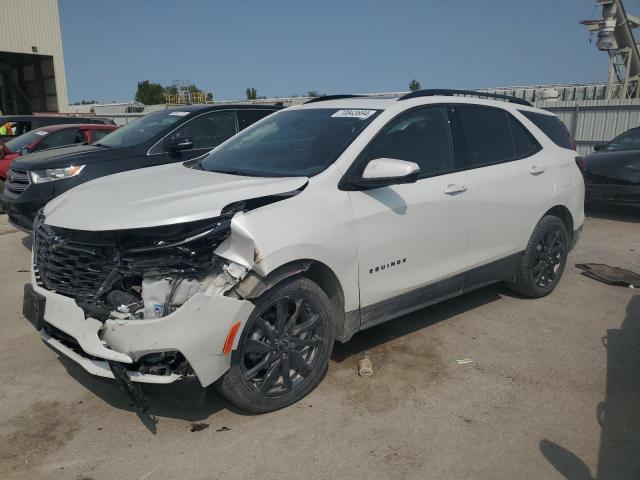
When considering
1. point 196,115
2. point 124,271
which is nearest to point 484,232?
point 124,271

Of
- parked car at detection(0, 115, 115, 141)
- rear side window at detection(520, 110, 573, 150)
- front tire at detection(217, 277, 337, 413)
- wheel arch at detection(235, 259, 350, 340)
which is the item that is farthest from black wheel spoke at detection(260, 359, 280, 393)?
parked car at detection(0, 115, 115, 141)

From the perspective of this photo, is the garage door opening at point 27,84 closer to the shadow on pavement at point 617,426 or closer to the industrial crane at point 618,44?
the industrial crane at point 618,44

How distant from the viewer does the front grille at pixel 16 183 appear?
617 centimetres

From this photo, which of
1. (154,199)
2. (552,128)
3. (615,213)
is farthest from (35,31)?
(154,199)

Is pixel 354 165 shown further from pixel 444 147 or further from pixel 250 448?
pixel 250 448

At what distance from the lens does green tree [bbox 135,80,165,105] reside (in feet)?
263

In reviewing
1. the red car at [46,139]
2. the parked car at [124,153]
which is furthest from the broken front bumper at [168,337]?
the red car at [46,139]

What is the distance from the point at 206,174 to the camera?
144 inches

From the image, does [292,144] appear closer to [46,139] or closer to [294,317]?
[294,317]

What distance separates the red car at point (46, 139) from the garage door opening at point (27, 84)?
21.3 m

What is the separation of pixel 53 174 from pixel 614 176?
8096 mm

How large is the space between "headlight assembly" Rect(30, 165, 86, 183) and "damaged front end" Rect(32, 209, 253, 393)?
11.4ft

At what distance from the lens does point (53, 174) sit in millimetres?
6070

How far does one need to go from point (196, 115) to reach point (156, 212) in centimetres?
429
